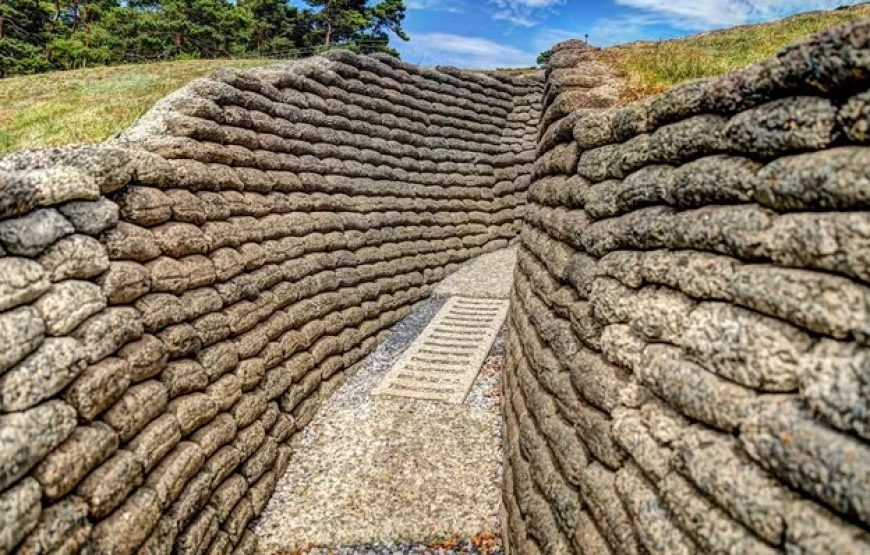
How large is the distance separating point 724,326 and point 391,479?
4421 mm

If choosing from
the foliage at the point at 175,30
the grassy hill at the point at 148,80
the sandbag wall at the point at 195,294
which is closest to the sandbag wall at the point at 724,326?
the grassy hill at the point at 148,80

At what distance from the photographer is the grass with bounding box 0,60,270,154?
9.09m

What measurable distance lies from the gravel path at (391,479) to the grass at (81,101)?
5.35 m

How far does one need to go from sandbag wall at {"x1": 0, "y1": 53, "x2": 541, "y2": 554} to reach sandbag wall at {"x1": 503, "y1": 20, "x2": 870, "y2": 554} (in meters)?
2.84

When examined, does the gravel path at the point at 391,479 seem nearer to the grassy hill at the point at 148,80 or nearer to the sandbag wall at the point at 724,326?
the sandbag wall at the point at 724,326

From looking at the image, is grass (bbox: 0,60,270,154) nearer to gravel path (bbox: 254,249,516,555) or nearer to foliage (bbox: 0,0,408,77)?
gravel path (bbox: 254,249,516,555)

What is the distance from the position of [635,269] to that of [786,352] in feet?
4.07

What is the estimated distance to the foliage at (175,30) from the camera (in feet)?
101

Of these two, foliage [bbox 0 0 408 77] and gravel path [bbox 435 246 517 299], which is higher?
foliage [bbox 0 0 408 77]

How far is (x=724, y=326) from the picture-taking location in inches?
91.6

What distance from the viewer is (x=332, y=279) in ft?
26.8

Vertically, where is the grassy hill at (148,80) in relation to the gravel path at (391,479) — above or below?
above

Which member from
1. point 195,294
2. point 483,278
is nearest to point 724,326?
point 195,294

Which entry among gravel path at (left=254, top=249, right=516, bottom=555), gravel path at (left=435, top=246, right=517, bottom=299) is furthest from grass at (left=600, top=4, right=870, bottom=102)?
gravel path at (left=435, top=246, right=517, bottom=299)
